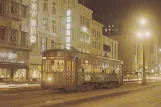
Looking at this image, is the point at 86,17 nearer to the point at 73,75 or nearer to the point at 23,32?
the point at 23,32

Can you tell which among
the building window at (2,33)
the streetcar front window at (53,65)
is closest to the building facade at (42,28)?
the building window at (2,33)

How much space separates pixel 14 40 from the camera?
49188mm

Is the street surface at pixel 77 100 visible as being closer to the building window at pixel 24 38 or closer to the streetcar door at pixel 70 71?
the streetcar door at pixel 70 71

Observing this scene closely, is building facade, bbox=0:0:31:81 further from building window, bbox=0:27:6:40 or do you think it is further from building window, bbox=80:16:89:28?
building window, bbox=80:16:89:28

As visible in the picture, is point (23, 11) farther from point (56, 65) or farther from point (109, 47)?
point (109, 47)

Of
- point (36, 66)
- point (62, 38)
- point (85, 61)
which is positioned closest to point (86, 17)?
point (62, 38)

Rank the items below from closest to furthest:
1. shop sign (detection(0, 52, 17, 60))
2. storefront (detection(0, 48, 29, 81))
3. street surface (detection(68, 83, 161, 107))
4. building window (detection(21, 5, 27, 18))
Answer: street surface (detection(68, 83, 161, 107)) → shop sign (detection(0, 52, 17, 60)) → storefront (detection(0, 48, 29, 81)) → building window (detection(21, 5, 27, 18))

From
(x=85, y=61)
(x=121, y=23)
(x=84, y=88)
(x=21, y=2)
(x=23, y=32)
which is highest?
(x=121, y=23)

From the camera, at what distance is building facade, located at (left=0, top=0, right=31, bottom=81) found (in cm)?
4678

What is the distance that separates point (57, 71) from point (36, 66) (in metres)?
24.3

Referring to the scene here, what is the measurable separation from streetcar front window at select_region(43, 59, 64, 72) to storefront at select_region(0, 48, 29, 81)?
49.9ft

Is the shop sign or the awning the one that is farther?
the shop sign

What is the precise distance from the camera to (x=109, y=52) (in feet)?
308

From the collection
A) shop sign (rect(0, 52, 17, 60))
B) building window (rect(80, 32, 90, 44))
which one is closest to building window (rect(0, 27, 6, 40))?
shop sign (rect(0, 52, 17, 60))
